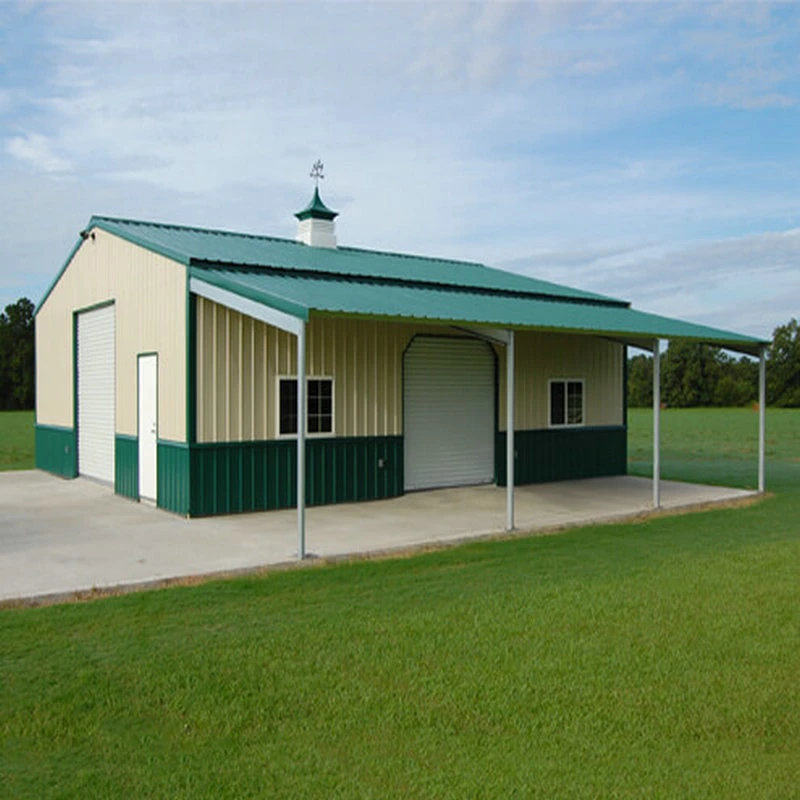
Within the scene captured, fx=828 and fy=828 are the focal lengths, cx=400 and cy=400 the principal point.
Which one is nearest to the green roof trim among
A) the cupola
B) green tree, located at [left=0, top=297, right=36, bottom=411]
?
the cupola

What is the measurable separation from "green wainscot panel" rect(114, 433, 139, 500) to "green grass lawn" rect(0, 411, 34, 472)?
6865 millimetres

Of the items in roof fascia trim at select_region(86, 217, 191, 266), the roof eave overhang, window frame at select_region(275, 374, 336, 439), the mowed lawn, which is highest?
roof fascia trim at select_region(86, 217, 191, 266)

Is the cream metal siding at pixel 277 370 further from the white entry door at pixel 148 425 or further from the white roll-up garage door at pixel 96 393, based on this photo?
the white roll-up garage door at pixel 96 393

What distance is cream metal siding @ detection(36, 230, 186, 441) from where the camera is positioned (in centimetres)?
1138

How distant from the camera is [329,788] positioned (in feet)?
12.0

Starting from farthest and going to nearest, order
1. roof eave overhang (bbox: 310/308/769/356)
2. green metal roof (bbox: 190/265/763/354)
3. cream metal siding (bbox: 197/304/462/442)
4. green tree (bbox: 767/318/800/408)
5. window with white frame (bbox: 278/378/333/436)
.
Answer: green tree (bbox: 767/318/800/408)
window with white frame (bbox: 278/378/333/436)
cream metal siding (bbox: 197/304/462/442)
green metal roof (bbox: 190/265/763/354)
roof eave overhang (bbox: 310/308/769/356)

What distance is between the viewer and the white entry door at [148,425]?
12047mm

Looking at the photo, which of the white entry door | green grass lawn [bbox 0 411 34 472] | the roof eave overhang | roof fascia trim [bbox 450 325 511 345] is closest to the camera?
the roof eave overhang

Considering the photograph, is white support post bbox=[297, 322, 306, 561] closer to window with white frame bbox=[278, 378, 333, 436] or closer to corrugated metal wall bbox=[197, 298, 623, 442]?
corrugated metal wall bbox=[197, 298, 623, 442]

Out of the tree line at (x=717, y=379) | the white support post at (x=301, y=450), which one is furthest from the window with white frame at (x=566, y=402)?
the tree line at (x=717, y=379)

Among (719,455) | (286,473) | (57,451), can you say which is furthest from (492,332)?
(719,455)

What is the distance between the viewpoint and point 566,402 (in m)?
15.6

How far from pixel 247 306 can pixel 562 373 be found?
7.46m

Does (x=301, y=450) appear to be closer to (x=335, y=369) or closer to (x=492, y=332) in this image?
(x=492, y=332)
